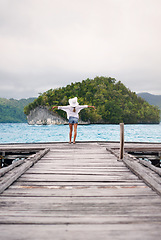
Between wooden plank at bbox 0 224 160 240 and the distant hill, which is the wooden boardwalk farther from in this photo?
the distant hill

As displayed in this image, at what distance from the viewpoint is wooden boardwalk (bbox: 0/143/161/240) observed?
1.86 meters

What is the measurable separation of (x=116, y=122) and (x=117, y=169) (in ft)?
330

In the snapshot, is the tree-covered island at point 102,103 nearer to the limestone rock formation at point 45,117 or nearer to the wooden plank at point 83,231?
the limestone rock formation at point 45,117

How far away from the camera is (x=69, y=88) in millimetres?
107750

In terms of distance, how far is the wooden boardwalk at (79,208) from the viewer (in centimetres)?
186

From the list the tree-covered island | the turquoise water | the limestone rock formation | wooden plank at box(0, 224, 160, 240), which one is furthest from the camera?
the tree-covered island

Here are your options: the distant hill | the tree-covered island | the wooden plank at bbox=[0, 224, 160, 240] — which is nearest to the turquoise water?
the wooden plank at bbox=[0, 224, 160, 240]

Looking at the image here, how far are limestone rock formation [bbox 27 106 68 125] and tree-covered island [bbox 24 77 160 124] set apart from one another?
2.10 m

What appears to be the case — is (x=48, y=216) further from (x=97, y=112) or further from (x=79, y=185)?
(x=97, y=112)

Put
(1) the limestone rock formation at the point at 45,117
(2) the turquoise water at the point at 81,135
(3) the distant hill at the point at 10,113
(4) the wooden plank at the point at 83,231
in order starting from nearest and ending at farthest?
(4) the wooden plank at the point at 83,231 < (2) the turquoise water at the point at 81,135 < (1) the limestone rock formation at the point at 45,117 < (3) the distant hill at the point at 10,113

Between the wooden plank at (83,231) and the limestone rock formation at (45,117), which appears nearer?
the wooden plank at (83,231)

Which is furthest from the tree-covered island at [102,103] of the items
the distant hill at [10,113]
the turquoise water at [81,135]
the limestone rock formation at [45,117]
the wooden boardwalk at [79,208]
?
the wooden boardwalk at [79,208]

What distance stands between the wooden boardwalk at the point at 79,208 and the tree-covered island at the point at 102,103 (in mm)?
88244

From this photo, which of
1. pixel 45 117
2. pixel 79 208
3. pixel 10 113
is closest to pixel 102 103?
pixel 45 117
